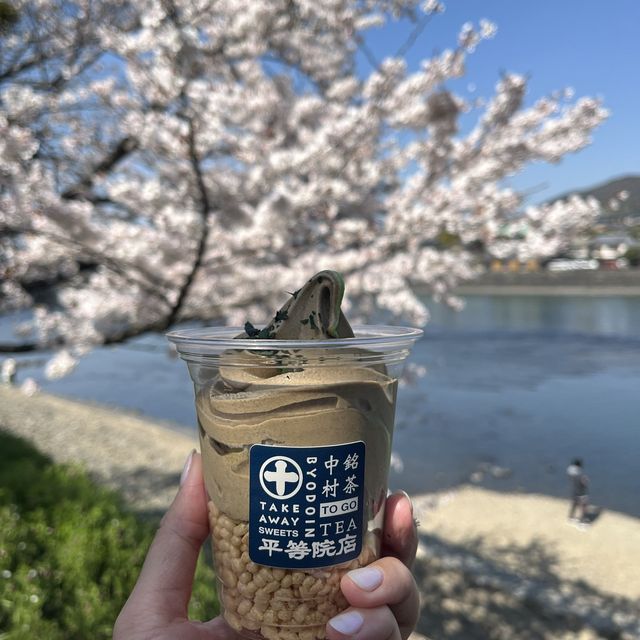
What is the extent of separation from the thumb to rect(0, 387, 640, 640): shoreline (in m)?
3.45

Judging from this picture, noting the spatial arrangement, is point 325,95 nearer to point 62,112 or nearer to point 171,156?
point 171,156

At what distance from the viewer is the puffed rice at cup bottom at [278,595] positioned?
1166 millimetres

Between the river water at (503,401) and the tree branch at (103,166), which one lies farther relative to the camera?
the river water at (503,401)

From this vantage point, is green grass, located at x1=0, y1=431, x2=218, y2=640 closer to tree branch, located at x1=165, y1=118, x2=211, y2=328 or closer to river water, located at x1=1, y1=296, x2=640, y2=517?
river water, located at x1=1, y1=296, x2=640, y2=517

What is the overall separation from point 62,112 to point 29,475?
3.18m

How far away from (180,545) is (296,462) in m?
0.50

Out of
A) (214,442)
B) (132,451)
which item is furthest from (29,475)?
(132,451)

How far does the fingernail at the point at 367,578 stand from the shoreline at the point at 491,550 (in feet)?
11.6

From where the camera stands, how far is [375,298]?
6.41 metres

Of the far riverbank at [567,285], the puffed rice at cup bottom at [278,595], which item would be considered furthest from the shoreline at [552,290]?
the puffed rice at cup bottom at [278,595]

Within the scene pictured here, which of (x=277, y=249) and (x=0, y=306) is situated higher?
(x=277, y=249)

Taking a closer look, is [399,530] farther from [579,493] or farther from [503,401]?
[503,401]

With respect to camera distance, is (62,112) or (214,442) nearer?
(214,442)

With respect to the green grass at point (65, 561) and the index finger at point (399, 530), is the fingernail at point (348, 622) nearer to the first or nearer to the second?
the index finger at point (399, 530)
